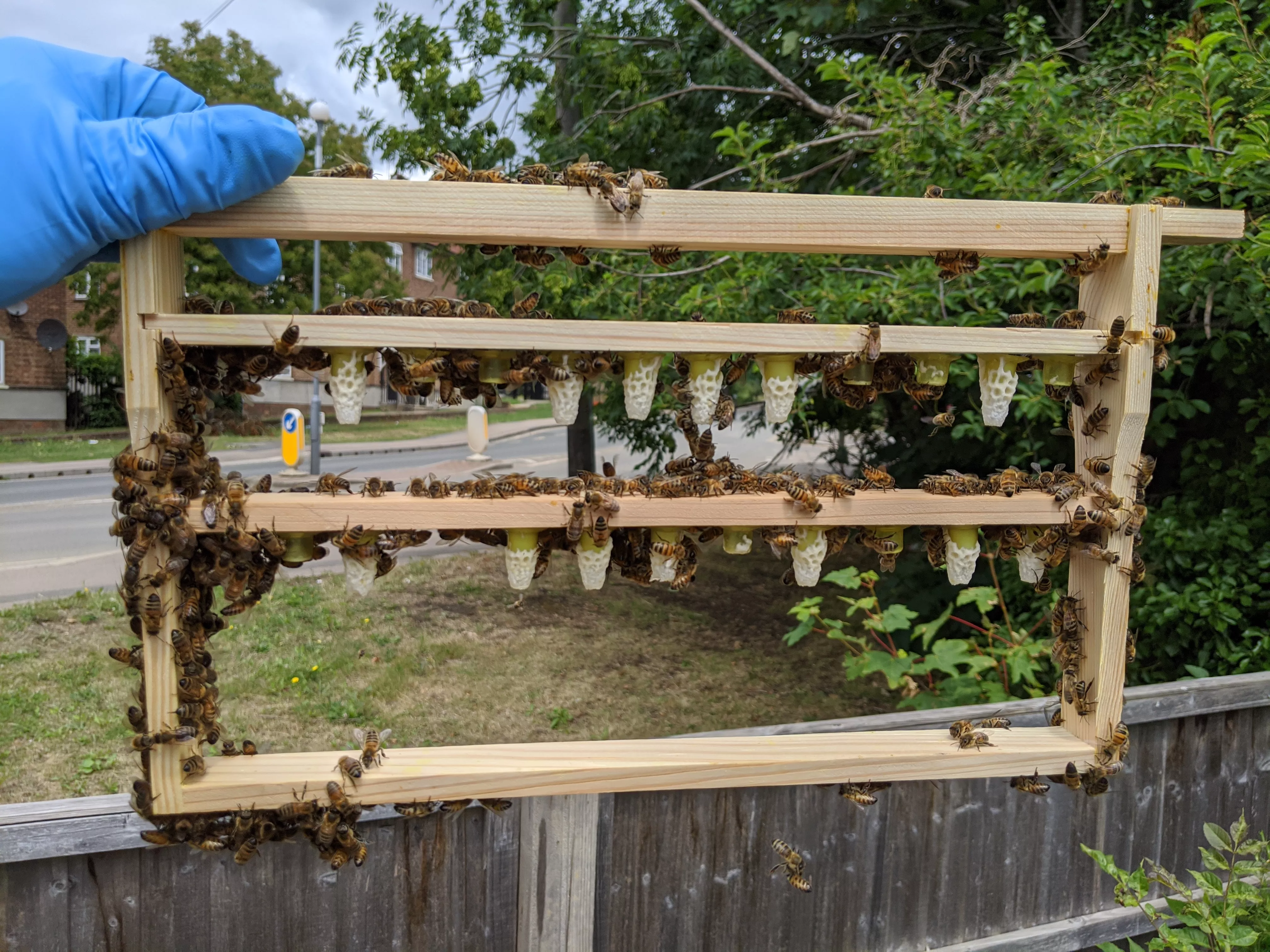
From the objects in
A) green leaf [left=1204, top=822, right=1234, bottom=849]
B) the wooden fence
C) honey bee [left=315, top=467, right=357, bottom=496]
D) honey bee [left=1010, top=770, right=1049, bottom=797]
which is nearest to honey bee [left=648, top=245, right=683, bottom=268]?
honey bee [left=315, top=467, right=357, bottom=496]

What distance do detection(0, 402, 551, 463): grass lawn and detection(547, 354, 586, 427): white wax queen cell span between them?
1177 cm

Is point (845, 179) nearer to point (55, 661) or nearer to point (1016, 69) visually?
point (1016, 69)

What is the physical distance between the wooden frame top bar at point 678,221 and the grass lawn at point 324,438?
11731 millimetres

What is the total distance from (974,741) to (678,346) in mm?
1148

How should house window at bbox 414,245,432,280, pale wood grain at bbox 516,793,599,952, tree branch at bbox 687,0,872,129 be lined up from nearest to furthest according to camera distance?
pale wood grain at bbox 516,793,599,952
tree branch at bbox 687,0,872,129
house window at bbox 414,245,432,280

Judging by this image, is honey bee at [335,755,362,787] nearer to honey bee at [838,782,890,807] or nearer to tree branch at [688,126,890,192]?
honey bee at [838,782,890,807]

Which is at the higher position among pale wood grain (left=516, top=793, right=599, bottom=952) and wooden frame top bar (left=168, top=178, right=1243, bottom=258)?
wooden frame top bar (left=168, top=178, right=1243, bottom=258)

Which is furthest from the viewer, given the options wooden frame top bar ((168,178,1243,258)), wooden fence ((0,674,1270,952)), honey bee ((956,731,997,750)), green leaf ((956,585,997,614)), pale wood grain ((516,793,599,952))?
green leaf ((956,585,997,614))

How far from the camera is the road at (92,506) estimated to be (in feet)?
29.1

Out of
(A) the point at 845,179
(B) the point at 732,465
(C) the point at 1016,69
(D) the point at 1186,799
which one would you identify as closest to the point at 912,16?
(A) the point at 845,179

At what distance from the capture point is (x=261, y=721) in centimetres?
570

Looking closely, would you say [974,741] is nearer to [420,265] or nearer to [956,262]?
[956,262]

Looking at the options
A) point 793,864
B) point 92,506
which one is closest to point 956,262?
point 793,864

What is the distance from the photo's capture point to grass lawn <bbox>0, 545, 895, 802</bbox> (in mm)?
5543
